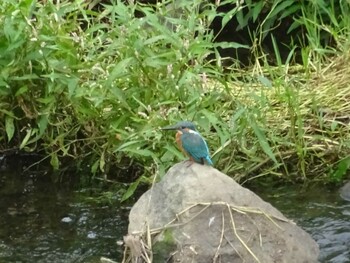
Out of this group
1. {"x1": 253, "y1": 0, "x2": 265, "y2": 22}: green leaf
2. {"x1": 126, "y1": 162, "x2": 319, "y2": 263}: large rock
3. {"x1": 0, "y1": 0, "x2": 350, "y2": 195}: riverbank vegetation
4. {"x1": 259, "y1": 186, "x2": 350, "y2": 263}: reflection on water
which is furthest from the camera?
{"x1": 253, "y1": 0, "x2": 265, "y2": 22}: green leaf

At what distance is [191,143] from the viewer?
4.35 meters

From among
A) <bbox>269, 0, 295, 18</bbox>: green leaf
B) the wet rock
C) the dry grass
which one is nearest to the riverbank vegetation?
the wet rock

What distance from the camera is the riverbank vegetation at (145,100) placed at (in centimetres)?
498

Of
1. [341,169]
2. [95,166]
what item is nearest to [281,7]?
[341,169]

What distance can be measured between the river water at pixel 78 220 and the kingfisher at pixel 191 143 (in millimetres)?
678

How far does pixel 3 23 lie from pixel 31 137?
79cm

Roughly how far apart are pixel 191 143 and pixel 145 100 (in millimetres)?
817

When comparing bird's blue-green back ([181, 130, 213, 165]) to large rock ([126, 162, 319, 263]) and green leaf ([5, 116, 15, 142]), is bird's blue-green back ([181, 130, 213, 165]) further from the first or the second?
green leaf ([5, 116, 15, 142])

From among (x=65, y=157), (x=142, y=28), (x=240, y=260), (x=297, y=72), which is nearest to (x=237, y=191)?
(x=240, y=260)

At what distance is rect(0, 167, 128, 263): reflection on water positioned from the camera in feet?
15.6

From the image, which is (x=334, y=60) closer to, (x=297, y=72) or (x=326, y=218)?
(x=297, y=72)

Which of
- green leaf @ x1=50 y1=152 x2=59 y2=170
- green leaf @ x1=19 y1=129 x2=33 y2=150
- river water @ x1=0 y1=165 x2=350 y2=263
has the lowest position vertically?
river water @ x1=0 y1=165 x2=350 y2=263

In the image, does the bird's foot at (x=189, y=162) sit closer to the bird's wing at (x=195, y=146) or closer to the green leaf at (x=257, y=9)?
the bird's wing at (x=195, y=146)

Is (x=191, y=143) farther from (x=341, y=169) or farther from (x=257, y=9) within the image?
(x=257, y=9)
